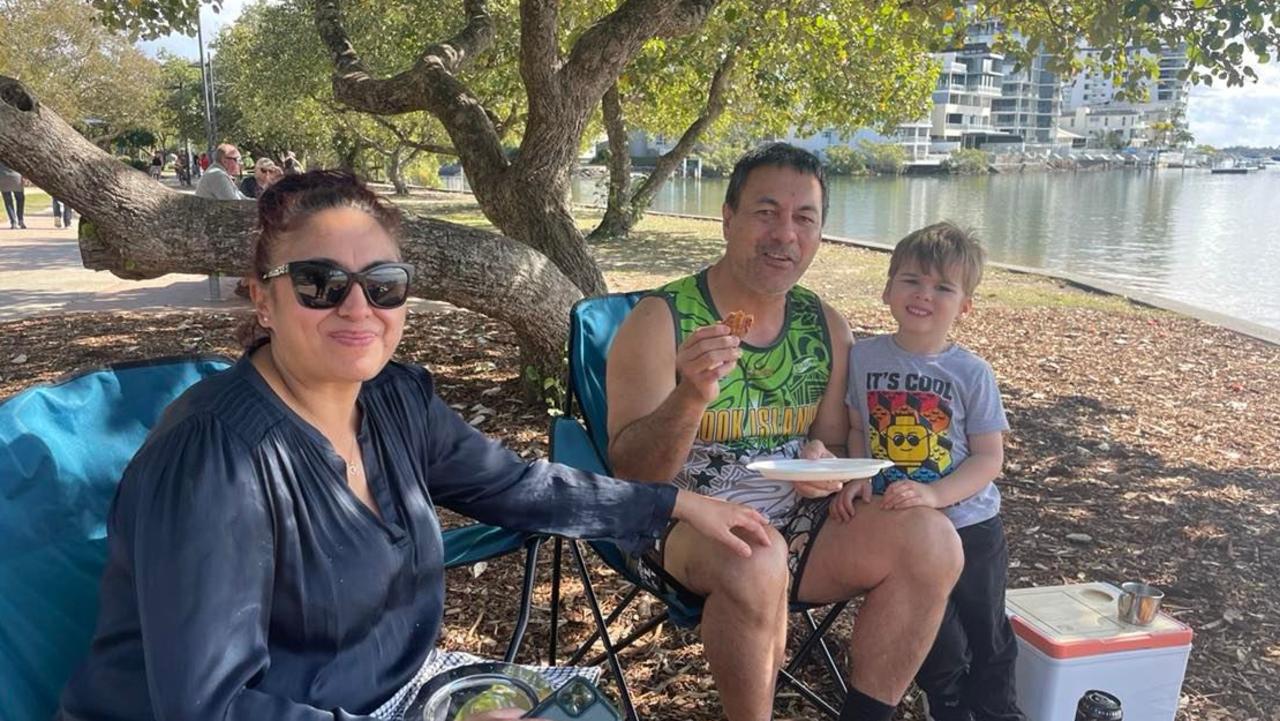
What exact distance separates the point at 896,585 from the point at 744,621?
41 centimetres

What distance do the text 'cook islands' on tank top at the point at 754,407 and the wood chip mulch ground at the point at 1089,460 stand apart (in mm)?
688

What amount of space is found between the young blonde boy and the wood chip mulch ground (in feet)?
0.96

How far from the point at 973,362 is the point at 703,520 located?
955mm

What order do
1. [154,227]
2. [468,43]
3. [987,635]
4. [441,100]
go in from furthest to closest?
[468,43]
[441,100]
[154,227]
[987,635]

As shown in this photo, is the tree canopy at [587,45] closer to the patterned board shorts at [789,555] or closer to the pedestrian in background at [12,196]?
the patterned board shorts at [789,555]

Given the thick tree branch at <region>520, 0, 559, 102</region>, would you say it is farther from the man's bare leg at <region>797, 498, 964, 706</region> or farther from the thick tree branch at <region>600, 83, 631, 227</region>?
the thick tree branch at <region>600, 83, 631, 227</region>

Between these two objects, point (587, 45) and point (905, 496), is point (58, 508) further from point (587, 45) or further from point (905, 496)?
point (587, 45)

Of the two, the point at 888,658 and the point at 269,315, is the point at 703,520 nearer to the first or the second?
the point at 888,658

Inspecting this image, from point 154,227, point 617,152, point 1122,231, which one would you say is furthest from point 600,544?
point 1122,231

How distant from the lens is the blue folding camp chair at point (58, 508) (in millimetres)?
1478

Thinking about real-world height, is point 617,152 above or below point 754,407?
above

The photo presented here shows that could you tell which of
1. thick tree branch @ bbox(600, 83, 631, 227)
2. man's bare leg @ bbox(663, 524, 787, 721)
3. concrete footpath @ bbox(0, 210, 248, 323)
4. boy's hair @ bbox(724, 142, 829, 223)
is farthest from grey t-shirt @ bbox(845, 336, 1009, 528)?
thick tree branch @ bbox(600, 83, 631, 227)

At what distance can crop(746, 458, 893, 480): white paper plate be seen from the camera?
74.3 inches

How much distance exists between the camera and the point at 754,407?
2.33 metres
